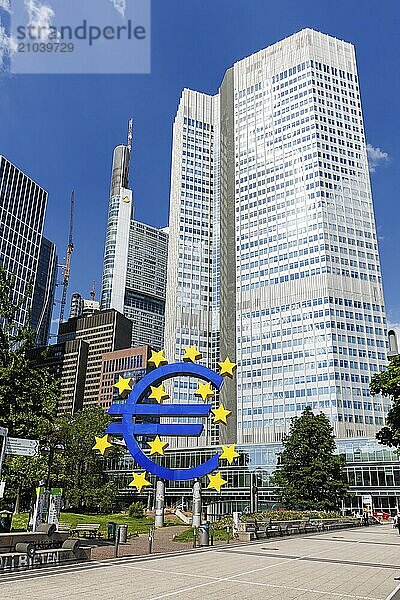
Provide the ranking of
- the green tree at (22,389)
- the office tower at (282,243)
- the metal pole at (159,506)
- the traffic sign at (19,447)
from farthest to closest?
the office tower at (282,243) < the metal pole at (159,506) < the green tree at (22,389) < the traffic sign at (19,447)

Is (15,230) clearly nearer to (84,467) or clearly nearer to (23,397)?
(84,467)

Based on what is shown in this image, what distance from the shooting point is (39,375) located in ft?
93.9

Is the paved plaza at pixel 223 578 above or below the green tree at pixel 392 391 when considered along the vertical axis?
Result: below

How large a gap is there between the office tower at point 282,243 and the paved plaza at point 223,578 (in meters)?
86.7

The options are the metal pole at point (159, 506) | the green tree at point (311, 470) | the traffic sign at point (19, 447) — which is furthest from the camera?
the green tree at point (311, 470)

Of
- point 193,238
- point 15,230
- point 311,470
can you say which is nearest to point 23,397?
point 311,470

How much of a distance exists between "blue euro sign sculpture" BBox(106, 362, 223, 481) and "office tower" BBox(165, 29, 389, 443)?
2552 inches

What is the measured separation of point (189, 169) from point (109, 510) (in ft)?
367

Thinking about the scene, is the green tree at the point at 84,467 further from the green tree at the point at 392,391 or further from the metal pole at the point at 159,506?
the green tree at the point at 392,391

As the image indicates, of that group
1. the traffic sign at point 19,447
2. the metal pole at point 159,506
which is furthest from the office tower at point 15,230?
the traffic sign at point 19,447

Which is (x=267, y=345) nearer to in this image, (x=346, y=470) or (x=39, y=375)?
(x=346, y=470)

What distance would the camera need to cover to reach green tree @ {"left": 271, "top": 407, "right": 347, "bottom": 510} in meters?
55.6

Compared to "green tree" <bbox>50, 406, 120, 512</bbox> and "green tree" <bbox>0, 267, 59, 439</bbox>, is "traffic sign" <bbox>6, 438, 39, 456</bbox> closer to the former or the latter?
"green tree" <bbox>0, 267, 59, 439</bbox>

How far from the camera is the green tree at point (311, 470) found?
182 feet
